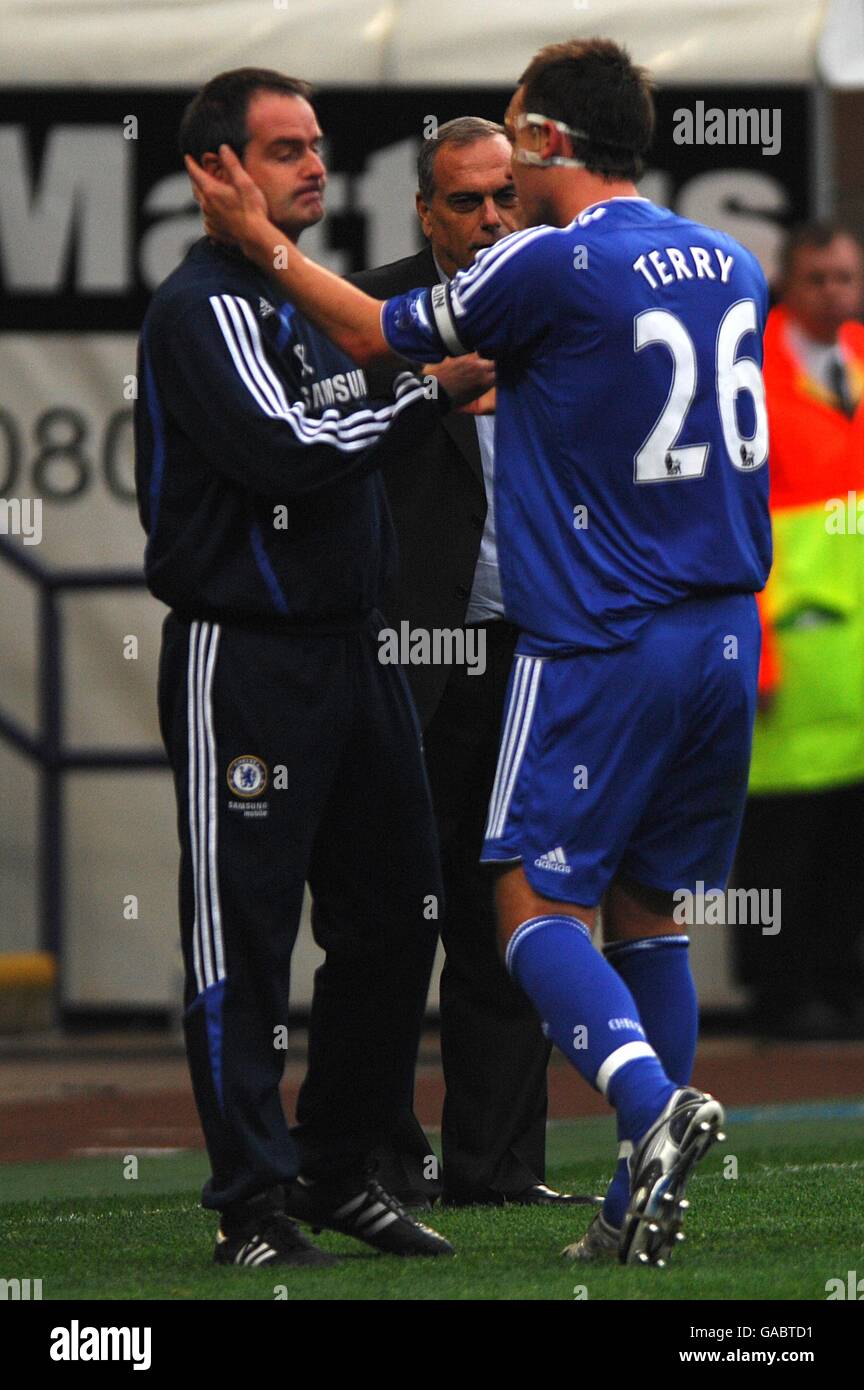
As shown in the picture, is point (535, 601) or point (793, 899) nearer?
point (535, 601)

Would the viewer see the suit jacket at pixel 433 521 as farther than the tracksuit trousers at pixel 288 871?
Yes

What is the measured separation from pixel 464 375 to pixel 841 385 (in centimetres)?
526

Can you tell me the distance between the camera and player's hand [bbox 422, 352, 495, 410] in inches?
197

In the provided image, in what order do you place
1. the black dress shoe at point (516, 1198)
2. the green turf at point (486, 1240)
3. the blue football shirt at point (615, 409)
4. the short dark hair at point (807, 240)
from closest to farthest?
the green turf at point (486, 1240), the blue football shirt at point (615, 409), the black dress shoe at point (516, 1198), the short dark hair at point (807, 240)

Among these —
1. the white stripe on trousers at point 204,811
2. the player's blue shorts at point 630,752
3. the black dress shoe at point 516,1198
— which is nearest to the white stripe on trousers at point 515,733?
the player's blue shorts at point 630,752

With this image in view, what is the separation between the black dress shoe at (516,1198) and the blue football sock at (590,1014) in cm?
132

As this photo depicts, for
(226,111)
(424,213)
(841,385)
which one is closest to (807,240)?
(841,385)

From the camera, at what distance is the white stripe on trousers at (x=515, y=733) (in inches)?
196

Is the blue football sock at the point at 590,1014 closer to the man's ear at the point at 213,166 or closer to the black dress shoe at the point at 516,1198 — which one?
the black dress shoe at the point at 516,1198

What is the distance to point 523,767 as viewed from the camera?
496 cm

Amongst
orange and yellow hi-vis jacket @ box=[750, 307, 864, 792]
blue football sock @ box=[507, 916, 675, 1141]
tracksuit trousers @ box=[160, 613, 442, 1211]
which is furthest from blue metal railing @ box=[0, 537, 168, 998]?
blue football sock @ box=[507, 916, 675, 1141]
